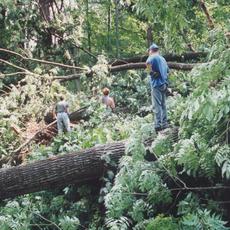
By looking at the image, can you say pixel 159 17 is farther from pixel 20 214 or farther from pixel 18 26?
pixel 18 26

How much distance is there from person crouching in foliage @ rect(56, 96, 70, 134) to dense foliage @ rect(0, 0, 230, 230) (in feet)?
0.86

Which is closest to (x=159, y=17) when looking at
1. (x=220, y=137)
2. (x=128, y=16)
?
(x=220, y=137)

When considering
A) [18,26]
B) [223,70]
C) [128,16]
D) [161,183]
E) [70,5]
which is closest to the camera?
[223,70]

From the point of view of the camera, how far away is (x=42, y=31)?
15.4 meters

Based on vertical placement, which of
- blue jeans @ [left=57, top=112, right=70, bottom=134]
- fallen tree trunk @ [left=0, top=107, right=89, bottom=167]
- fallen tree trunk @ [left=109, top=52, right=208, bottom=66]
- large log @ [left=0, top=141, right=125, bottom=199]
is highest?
fallen tree trunk @ [left=109, top=52, right=208, bottom=66]

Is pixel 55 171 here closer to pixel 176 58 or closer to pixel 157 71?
pixel 157 71

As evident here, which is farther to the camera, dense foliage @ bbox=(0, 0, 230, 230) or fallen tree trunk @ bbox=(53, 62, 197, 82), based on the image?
fallen tree trunk @ bbox=(53, 62, 197, 82)

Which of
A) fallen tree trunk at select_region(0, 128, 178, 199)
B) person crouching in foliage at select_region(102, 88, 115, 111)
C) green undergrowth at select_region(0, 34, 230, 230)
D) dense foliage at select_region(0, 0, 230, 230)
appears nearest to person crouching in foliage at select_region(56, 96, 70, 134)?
dense foliage at select_region(0, 0, 230, 230)

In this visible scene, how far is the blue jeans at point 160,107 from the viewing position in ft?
24.9

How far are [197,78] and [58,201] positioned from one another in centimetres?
382

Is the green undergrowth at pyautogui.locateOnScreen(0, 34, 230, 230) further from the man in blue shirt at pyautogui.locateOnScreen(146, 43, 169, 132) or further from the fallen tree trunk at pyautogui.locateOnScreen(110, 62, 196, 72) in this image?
the fallen tree trunk at pyautogui.locateOnScreen(110, 62, 196, 72)

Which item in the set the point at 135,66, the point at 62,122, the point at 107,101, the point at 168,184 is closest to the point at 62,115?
the point at 62,122

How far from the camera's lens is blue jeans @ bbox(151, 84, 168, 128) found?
24.9ft

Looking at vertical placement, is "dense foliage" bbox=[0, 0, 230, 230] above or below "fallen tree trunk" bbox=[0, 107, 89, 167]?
above
